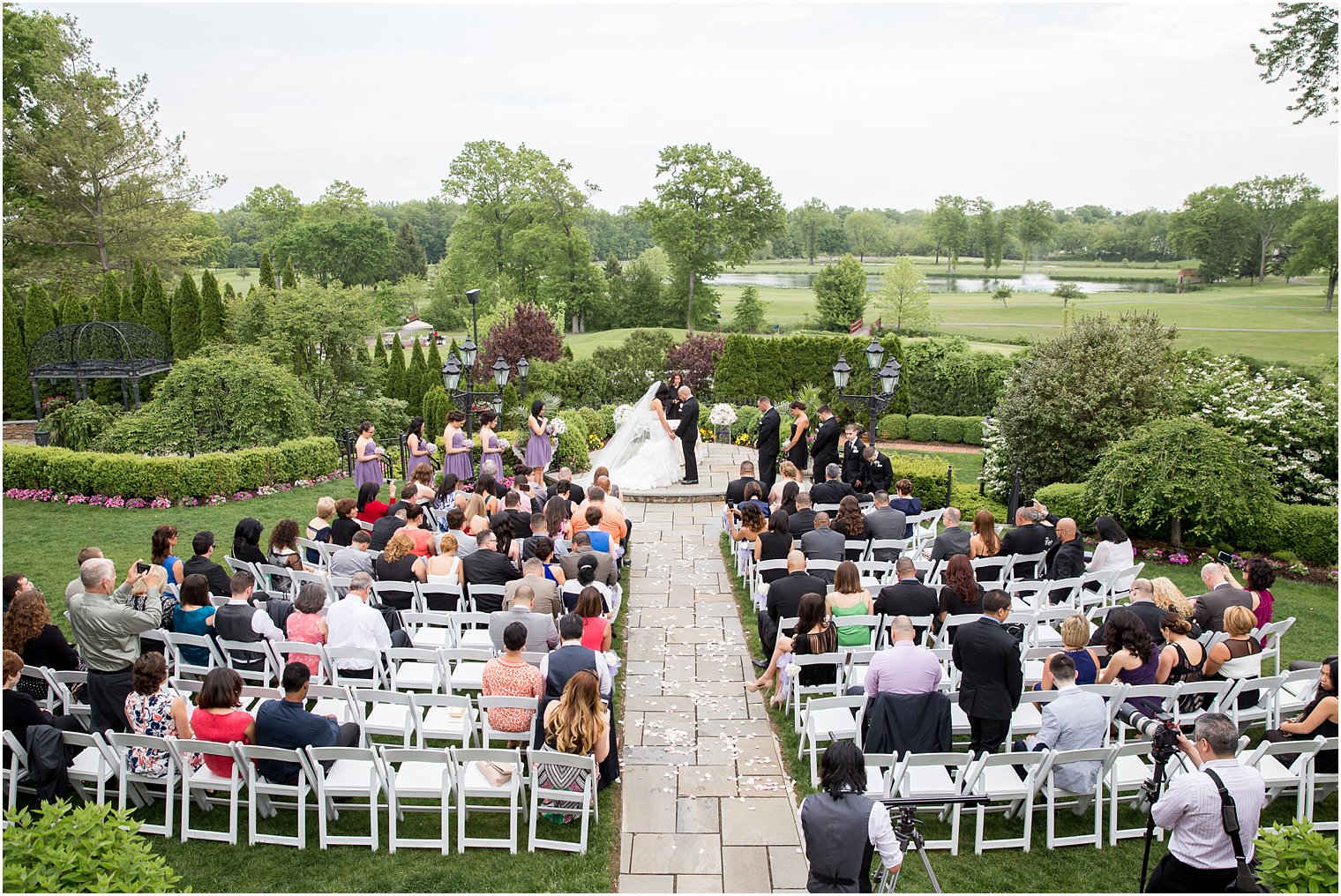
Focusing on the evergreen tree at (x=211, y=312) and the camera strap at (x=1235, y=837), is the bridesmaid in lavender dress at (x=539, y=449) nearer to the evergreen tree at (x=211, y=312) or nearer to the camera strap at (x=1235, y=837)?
the camera strap at (x=1235, y=837)

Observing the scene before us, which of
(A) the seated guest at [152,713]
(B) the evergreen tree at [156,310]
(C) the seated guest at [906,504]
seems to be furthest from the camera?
(B) the evergreen tree at [156,310]

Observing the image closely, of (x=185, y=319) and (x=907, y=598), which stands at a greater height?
(x=185, y=319)

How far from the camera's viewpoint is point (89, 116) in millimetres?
28000

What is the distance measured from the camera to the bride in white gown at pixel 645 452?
16.0 metres

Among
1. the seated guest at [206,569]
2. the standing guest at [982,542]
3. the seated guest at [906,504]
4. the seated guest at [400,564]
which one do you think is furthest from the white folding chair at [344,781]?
the seated guest at [906,504]

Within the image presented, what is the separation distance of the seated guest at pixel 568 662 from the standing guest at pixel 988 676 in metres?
2.70

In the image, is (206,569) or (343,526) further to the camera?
(343,526)

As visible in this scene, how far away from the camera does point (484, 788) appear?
5.98m

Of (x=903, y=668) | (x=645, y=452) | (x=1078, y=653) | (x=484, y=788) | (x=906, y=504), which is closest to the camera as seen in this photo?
(x=484, y=788)

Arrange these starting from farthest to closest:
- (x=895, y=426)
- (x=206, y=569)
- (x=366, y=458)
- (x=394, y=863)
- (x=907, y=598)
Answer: (x=895, y=426) → (x=366, y=458) → (x=206, y=569) → (x=907, y=598) → (x=394, y=863)

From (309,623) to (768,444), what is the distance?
8.48 m

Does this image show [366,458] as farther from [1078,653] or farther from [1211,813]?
[1211,813]

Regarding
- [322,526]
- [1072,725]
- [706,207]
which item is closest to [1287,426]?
[1072,725]

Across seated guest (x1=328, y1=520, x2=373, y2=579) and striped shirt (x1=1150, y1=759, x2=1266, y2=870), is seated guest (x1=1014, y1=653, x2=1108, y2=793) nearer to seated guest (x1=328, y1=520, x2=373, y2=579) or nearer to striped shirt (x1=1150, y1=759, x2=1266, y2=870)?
striped shirt (x1=1150, y1=759, x2=1266, y2=870)
